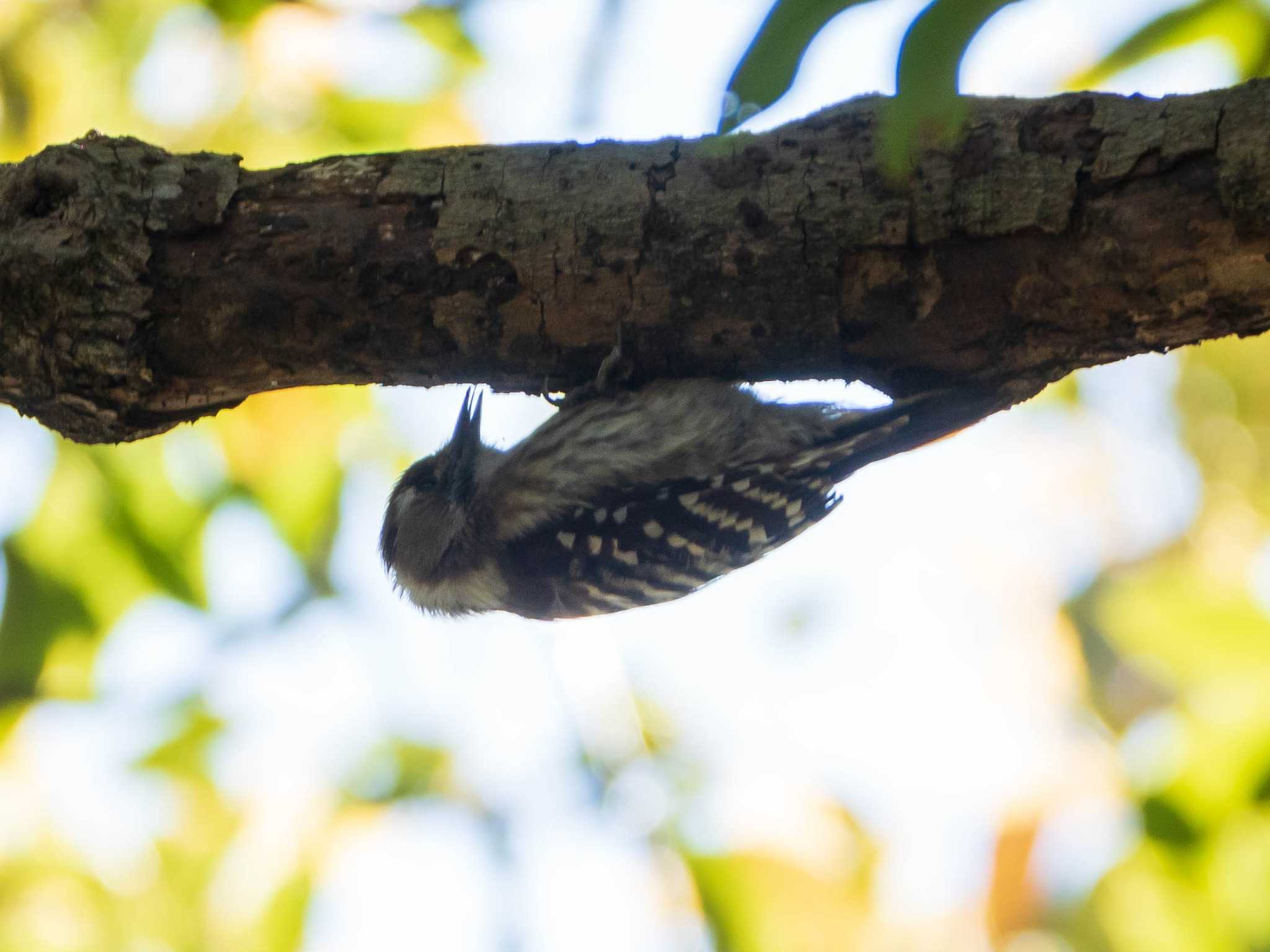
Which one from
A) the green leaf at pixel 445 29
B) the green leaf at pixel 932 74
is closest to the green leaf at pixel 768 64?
the green leaf at pixel 932 74

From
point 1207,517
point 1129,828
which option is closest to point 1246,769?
point 1129,828

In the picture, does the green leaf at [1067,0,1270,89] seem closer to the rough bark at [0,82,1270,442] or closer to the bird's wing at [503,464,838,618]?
the rough bark at [0,82,1270,442]

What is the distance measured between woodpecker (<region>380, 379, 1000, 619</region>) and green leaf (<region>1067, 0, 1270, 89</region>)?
1119mm

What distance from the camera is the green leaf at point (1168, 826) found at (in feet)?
11.2

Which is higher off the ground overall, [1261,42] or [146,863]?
[1261,42]

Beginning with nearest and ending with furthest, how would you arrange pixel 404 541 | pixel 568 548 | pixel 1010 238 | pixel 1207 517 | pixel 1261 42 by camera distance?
pixel 1010 238 < pixel 1261 42 < pixel 568 548 < pixel 404 541 < pixel 1207 517

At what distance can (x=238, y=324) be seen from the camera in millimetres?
3064

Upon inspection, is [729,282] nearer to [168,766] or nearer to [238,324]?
[238,324]

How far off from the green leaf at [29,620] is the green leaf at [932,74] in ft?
13.4

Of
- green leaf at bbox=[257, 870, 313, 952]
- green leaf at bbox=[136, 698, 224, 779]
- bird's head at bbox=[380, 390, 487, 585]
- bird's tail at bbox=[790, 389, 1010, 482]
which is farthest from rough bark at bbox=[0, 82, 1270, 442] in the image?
green leaf at bbox=[257, 870, 313, 952]

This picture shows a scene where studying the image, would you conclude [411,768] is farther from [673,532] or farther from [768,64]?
[768,64]

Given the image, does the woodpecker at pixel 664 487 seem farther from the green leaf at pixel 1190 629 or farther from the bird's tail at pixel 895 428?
the green leaf at pixel 1190 629

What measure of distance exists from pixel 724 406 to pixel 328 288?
129 cm

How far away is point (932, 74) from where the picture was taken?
147 centimetres
